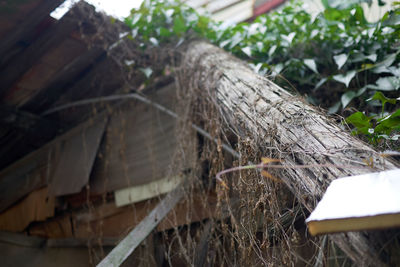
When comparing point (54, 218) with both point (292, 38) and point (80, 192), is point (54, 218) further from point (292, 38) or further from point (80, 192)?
point (292, 38)

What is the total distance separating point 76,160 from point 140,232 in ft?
3.46

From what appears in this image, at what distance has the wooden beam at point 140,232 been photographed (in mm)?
1415

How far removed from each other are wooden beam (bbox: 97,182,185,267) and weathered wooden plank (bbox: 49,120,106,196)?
786 millimetres

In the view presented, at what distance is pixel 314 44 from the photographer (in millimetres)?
2020

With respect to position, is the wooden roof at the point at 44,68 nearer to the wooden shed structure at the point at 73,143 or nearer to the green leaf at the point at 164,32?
the wooden shed structure at the point at 73,143

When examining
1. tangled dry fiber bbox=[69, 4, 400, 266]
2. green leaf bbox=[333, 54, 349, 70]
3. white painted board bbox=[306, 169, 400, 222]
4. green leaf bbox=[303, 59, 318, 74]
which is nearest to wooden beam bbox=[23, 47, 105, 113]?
tangled dry fiber bbox=[69, 4, 400, 266]

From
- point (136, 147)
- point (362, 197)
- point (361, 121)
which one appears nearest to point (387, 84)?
point (361, 121)

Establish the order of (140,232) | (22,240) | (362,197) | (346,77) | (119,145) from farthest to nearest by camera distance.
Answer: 1. (119,145)
2. (22,240)
3. (346,77)
4. (140,232)
5. (362,197)

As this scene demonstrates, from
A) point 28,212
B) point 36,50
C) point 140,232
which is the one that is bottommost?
point 140,232

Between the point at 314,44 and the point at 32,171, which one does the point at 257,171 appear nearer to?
the point at 314,44

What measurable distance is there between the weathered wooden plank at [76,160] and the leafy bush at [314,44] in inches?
31.2

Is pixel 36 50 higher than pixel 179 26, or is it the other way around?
pixel 36 50

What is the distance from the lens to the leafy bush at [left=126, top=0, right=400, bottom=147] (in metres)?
1.69

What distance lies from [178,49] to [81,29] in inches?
26.7
